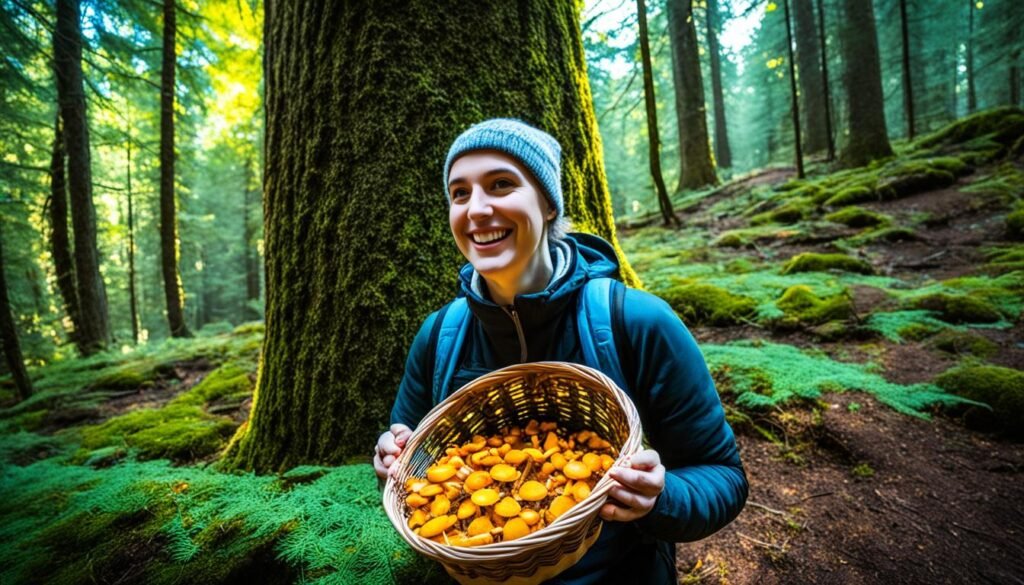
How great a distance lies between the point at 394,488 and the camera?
131 centimetres

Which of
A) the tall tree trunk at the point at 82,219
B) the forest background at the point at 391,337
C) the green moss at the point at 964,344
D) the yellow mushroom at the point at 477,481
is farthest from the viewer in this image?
the tall tree trunk at the point at 82,219

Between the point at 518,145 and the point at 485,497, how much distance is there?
1.31 meters

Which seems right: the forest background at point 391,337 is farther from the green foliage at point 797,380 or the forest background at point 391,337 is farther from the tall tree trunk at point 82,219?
the tall tree trunk at point 82,219

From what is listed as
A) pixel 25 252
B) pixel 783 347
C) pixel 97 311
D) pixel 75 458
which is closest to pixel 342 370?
pixel 75 458

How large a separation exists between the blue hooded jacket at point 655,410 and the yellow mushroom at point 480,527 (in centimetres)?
44

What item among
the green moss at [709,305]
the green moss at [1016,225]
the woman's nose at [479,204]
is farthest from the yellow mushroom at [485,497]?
the green moss at [1016,225]

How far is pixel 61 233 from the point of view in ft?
32.9

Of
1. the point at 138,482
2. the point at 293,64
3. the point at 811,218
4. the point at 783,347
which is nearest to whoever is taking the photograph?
Result: the point at 138,482

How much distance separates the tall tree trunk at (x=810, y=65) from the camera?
49.1 ft

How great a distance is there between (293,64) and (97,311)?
11.7 meters

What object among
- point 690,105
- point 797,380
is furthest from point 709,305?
point 690,105

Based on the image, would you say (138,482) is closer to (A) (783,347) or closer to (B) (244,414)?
(B) (244,414)

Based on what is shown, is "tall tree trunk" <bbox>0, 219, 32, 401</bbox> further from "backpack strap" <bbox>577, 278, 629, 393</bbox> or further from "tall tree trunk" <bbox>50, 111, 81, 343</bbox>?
"backpack strap" <bbox>577, 278, 629, 393</bbox>

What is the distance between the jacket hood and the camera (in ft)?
5.11
